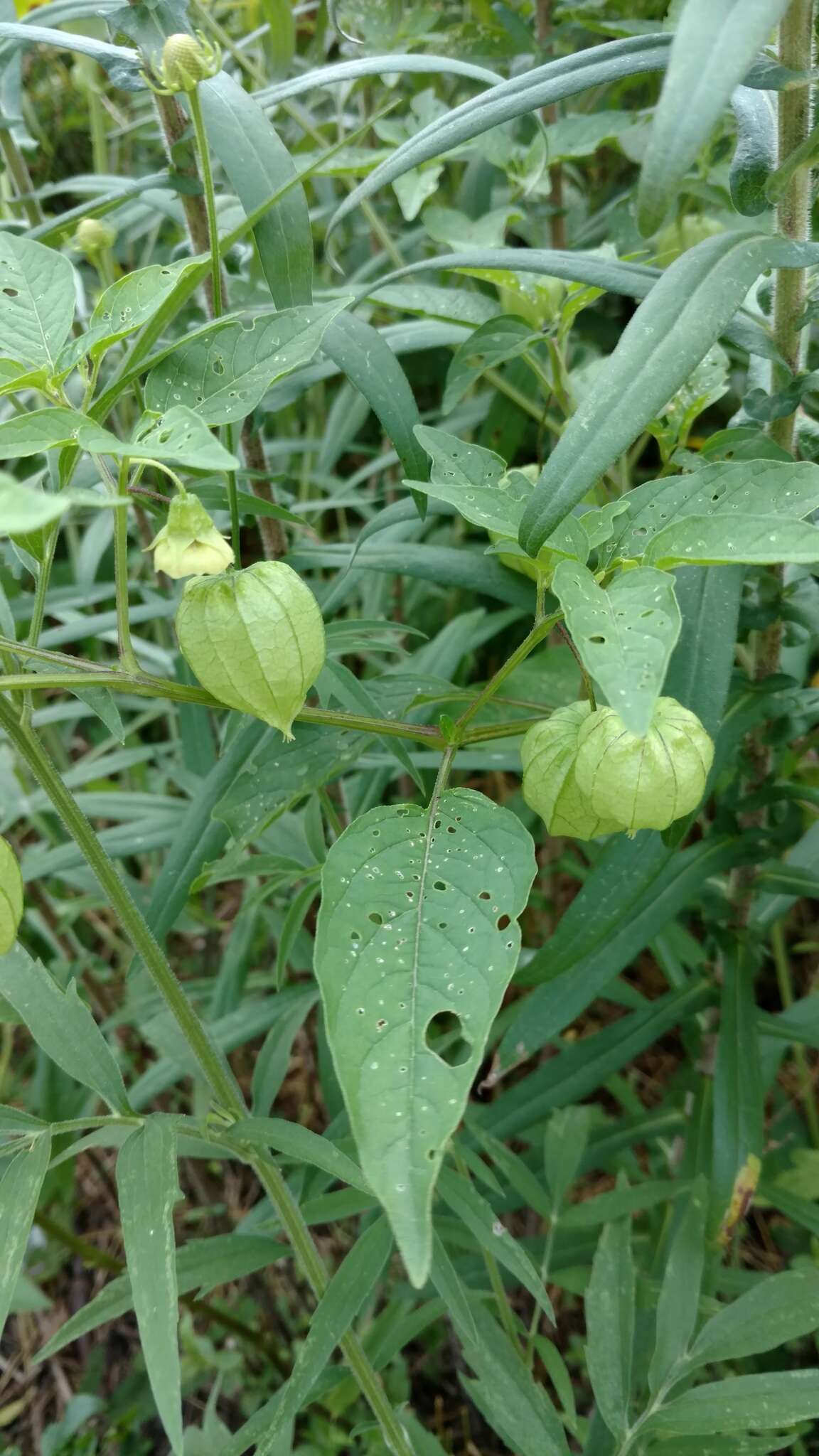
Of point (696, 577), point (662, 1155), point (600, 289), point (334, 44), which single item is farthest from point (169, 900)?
point (334, 44)

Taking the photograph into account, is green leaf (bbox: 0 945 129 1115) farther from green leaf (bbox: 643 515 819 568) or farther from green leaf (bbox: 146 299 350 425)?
green leaf (bbox: 643 515 819 568)

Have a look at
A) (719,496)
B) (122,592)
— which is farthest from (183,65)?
(719,496)

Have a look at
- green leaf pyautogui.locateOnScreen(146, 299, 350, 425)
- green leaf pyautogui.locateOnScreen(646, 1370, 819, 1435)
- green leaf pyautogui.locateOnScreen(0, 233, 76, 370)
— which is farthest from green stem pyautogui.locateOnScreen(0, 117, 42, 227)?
green leaf pyautogui.locateOnScreen(646, 1370, 819, 1435)

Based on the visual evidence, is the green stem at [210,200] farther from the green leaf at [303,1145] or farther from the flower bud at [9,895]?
the green leaf at [303,1145]

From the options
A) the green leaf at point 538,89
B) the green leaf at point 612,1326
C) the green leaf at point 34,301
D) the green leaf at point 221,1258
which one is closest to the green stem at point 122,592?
the green leaf at point 34,301

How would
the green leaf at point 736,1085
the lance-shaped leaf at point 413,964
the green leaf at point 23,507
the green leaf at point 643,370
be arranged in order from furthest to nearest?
the green leaf at point 736,1085 → the green leaf at point 643,370 → the lance-shaped leaf at point 413,964 → the green leaf at point 23,507

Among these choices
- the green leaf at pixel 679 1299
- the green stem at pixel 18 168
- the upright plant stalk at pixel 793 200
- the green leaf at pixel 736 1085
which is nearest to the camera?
the upright plant stalk at pixel 793 200

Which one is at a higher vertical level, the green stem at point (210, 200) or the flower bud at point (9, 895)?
the green stem at point (210, 200)
